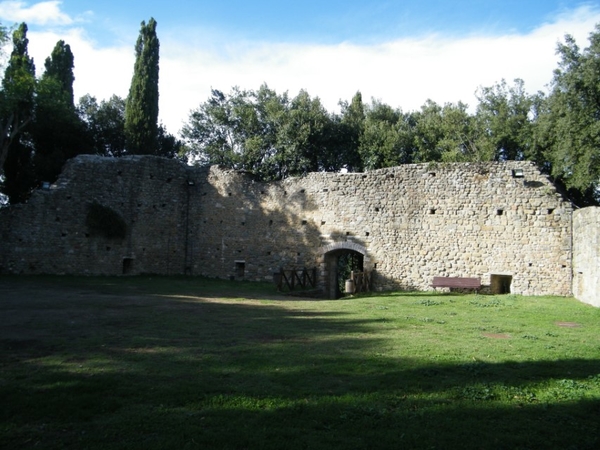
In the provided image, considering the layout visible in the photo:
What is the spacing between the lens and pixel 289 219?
21.7 m

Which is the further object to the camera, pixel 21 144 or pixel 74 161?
pixel 21 144

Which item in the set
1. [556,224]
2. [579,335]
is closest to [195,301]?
[579,335]

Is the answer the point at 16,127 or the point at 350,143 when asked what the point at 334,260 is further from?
the point at 16,127

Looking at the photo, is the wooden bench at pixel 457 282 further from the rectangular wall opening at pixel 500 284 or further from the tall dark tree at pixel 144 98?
the tall dark tree at pixel 144 98

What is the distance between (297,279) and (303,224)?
9.44 ft

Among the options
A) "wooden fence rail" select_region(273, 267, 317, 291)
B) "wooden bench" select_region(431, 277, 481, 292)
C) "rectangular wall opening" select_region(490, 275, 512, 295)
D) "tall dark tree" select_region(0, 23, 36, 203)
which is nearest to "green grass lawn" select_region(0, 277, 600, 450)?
"wooden bench" select_region(431, 277, 481, 292)

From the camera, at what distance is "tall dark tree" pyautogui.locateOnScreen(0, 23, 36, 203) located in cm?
2245

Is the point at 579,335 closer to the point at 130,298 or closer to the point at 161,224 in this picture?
the point at 130,298

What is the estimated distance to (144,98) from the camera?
3133 centimetres

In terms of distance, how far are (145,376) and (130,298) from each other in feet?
27.8

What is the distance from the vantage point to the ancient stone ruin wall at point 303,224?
1711 cm

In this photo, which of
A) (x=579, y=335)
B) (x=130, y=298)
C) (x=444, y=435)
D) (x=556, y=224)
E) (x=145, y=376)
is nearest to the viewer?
(x=444, y=435)

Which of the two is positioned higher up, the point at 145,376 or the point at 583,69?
the point at 583,69

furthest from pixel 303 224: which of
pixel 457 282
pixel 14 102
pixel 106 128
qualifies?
pixel 106 128
